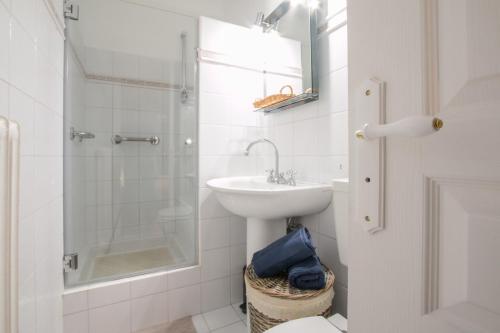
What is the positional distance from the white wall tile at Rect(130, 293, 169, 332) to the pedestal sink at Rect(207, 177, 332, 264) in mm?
606

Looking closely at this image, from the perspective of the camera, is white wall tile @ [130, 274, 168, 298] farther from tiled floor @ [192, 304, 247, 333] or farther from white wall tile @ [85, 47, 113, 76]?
white wall tile @ [85, 47, 113, 76]

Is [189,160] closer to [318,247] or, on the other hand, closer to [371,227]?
[318,247]

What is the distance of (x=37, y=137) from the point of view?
2.96 feet

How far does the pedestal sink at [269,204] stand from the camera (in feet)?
3.50

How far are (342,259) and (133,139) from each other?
148 cm

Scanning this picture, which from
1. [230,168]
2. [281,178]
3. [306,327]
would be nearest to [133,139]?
[230,168]

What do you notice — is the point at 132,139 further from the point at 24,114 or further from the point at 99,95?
the point at 24,114

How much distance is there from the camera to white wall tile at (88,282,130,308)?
1.28m

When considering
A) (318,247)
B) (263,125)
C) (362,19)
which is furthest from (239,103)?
(362,19)

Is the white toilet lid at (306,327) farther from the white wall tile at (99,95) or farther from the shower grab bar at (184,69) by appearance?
the white wall tile at (99,95)

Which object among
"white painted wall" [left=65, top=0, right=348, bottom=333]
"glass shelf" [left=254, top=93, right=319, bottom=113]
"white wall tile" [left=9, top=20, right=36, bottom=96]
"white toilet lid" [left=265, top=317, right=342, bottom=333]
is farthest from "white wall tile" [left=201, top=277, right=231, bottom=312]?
"white wall tile" [left=9, top=20, right=36, bottom=96]

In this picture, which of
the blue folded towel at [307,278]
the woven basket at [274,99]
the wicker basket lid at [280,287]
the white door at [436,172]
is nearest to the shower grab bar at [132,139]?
the woven basket at [274,99]

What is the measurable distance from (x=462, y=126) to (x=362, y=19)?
0.23 metres

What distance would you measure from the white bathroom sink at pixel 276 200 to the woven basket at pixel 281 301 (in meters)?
0.29
